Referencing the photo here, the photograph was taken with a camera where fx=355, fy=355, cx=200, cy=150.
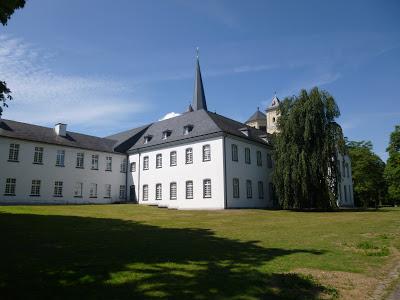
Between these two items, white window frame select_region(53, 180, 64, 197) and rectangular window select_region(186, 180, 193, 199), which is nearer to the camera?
rectangular window select_region(186, 180, 193, 199)

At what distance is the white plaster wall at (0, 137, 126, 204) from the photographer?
3036 centimetres

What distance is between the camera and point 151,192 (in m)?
36.5

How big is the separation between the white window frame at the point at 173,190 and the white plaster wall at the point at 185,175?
0.29 m

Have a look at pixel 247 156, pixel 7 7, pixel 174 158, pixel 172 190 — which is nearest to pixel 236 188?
pixel 247 156

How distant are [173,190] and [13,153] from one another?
1456 centimetres

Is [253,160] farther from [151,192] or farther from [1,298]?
[1,298]

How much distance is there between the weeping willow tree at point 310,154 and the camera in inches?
1145

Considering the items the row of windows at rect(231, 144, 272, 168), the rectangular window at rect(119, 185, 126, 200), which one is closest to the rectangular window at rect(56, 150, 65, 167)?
the rectangular window at rect(119, 185, 126, 200)

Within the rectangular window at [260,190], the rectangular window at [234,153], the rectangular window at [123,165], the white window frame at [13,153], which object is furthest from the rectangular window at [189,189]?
the white window frame at [13,153]

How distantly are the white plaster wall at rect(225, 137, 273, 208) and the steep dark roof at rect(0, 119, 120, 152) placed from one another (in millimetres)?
14369

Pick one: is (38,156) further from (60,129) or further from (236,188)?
(236,188)

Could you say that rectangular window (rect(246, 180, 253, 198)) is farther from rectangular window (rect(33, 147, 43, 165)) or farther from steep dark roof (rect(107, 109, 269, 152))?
rectangular window (rect(33, 147, 43, 165))

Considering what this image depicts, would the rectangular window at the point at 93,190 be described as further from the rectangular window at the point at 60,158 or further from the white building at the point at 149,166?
the rectangular window at the point at 60,158

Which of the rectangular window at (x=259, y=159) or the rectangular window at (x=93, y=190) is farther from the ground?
the rectangular window at (x=259, y=159)
